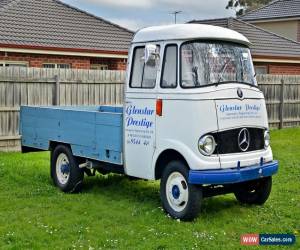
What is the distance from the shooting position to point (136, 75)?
8203 millimetres

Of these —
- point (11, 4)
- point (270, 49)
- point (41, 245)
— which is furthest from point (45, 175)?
point (270, 49)

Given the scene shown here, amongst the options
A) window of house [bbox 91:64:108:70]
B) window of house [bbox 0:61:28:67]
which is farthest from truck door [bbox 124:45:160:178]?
window of house [bbox 91:64:108:70]

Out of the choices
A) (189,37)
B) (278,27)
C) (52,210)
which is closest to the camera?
(189,37)

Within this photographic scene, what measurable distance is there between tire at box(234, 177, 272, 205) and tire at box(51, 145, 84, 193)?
8.91ft

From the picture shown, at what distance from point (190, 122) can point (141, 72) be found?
1.36 metres

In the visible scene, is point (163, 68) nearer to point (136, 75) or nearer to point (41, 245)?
point (136, 75)

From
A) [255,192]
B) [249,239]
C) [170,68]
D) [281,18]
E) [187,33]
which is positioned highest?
[281,18]

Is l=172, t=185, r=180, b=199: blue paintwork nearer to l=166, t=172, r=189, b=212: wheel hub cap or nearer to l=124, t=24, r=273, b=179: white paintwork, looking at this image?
l=166, t=172, r=189, b=212: wheel hub cap

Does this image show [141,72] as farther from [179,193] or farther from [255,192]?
[255,192]

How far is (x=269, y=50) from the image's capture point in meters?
26.6

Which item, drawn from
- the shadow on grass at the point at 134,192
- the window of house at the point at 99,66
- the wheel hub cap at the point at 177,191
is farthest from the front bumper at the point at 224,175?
the window of house at the point at 99,66

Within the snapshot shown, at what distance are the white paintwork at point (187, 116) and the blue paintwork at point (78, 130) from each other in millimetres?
274

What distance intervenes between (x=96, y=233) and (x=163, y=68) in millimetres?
2503

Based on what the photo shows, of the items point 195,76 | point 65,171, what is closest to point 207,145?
point 195,76
